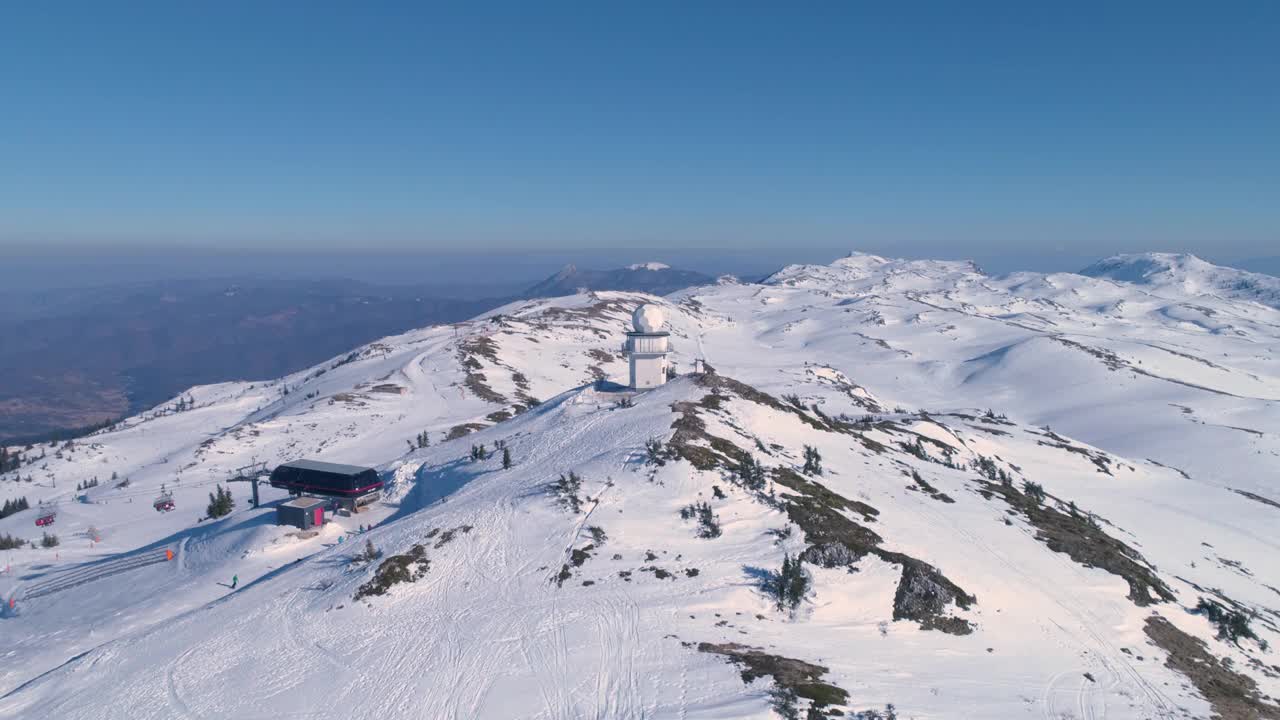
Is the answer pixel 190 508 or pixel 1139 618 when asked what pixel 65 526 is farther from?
pixel 1139 618

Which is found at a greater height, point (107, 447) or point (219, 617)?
point (219, 617)

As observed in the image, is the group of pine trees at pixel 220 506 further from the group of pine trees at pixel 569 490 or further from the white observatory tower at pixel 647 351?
the white observatory tower at pixel 647 351

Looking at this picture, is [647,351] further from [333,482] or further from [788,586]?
[788,586]

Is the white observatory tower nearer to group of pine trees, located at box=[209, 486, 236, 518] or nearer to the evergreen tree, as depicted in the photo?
the evergreen tree

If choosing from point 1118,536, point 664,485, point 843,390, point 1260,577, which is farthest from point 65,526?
point 843,390

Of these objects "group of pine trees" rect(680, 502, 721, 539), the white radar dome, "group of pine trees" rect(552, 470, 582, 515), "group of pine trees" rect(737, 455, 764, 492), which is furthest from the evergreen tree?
the white radar dome

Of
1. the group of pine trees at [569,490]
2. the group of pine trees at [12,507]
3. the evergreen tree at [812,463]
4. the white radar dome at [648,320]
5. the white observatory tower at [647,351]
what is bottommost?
the group of pine trees at [12,507]

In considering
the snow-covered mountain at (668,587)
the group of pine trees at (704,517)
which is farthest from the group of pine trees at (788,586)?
the group of pine trees at (704,517)
